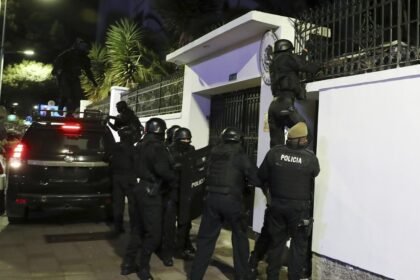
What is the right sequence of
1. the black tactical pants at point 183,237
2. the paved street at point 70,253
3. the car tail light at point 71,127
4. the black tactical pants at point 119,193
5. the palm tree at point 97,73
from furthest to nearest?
the palm tree at point 97,73 < the car tail light at point 71,127 < the black tactical pants at point 119,193 < the black tactical pants at point 183,237 < the paved street at point 70,253

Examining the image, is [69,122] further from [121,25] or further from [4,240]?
[121,25]

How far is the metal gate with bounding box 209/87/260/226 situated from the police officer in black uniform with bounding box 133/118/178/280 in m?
2.25

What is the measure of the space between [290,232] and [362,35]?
101 inches

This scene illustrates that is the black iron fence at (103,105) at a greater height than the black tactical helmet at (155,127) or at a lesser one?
greater

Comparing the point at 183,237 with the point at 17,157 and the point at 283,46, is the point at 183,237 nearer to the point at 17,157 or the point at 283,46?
the point at 283,46

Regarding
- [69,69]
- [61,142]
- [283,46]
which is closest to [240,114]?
[283,46]

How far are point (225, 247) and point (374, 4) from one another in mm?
4085

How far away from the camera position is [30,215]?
923 cm

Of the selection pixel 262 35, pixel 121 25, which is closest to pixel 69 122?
pixel 262 35

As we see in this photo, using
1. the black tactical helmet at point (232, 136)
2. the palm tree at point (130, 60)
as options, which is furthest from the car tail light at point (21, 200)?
the palm tree at point (130, 60)

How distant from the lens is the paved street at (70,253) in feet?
18.6

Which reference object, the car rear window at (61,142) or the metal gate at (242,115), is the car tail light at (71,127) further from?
the metal gate at (242,115)

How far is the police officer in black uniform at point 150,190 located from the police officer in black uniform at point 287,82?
64.6 inches

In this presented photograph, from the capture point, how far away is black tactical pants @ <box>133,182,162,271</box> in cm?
530
